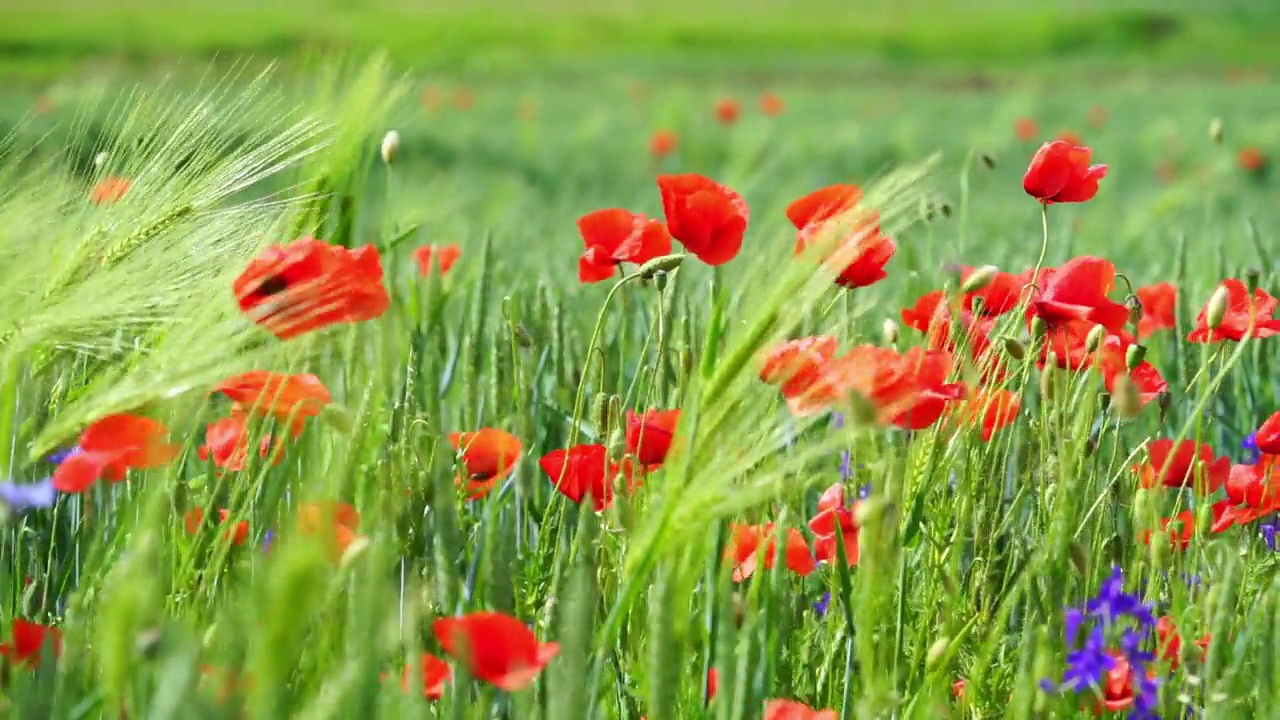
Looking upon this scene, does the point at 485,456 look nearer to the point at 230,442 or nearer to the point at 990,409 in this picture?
the point at 230,442

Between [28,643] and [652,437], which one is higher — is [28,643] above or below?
below

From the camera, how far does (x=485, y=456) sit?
4.09ft

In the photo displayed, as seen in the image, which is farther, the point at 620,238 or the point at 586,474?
the point at 620,238

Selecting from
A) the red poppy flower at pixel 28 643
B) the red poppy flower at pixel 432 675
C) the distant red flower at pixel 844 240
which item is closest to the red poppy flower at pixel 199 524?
the red poppy flower at pixel 28 643

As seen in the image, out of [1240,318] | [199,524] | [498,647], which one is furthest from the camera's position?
[1240,318]

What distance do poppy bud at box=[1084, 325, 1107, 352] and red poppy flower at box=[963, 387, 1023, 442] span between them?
7 cm

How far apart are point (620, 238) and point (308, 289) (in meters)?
0.43

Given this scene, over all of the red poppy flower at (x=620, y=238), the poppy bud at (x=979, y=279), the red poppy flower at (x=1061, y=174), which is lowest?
the poppy bud at (x=979, y=279)

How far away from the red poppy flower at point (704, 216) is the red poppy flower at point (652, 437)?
0.19m

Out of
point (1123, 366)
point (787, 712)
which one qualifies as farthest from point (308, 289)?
point (1123, 366)

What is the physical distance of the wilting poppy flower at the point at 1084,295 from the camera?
127 centimetres

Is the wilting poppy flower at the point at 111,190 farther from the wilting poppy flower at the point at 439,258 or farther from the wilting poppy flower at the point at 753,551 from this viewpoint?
the wilting poppy flower at the point at 753,551

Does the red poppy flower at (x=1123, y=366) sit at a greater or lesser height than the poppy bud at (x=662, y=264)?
lesser

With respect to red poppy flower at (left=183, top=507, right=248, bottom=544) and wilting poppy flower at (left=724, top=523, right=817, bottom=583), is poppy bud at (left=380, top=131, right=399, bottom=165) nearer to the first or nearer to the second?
red poppy flower at (left=183, top=507, right=248, bottom=544)
